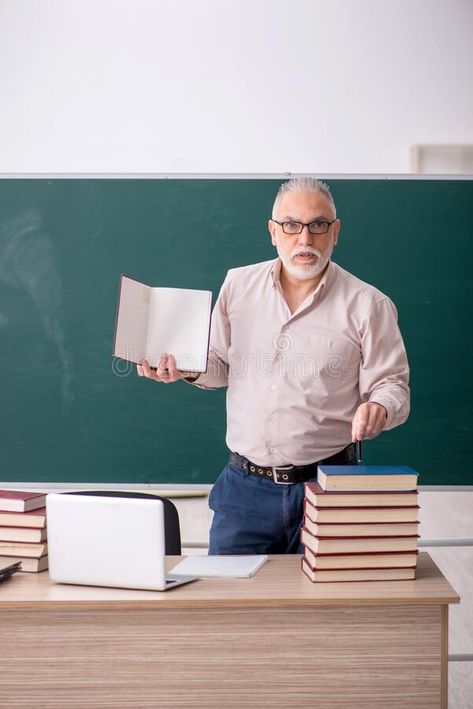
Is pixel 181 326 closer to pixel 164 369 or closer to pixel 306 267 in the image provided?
pixel 164 369

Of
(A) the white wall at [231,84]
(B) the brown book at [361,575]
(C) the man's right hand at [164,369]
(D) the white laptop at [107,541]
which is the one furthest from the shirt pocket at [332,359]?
(A) the white wall at [231,84]

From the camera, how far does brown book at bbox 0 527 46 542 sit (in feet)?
6.01

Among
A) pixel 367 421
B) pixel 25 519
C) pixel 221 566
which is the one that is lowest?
pixel 221 566

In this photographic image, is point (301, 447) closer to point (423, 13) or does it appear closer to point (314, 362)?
point (314, 362)

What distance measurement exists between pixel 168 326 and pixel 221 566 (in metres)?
0.60

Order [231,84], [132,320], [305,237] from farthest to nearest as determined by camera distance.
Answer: [231,84], [305,237], [132,320]

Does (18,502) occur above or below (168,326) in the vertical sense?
below

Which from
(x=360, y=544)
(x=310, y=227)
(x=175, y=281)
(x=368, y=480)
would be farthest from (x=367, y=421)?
(x=175, y=281)

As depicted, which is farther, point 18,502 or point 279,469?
point 279,469

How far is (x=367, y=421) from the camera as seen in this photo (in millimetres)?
1882

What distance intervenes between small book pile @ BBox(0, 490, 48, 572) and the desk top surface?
6 cm

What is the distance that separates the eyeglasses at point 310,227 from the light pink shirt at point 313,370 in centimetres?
15

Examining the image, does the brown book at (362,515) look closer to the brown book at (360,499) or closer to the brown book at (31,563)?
the brown book at (360,499)

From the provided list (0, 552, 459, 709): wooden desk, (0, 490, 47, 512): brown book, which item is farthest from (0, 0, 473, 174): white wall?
(0, 552, 459, 709): wooden desk
